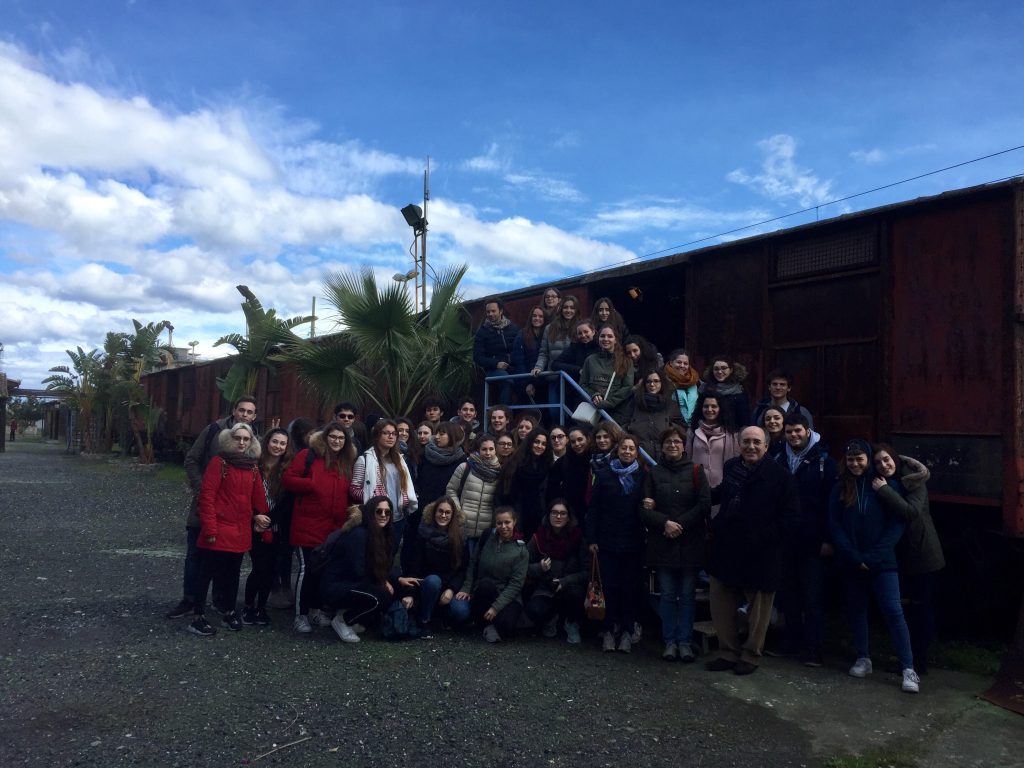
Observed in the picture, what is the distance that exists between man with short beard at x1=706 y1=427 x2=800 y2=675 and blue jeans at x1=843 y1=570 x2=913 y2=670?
0.46 m

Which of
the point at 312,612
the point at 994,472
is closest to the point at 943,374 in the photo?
the point at 994,472

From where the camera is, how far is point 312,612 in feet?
19.4

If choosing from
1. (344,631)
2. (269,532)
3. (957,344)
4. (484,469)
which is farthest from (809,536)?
(269,532)

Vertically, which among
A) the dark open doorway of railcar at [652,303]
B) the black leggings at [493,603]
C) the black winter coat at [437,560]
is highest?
the dark open doorway of railcar at [652,303]

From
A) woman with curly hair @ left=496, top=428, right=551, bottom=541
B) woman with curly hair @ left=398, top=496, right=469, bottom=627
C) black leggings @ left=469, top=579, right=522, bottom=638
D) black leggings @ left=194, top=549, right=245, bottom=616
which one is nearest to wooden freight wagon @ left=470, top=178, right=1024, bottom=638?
woman with curly hair @ left=496, top=428, right=551, bottom=541

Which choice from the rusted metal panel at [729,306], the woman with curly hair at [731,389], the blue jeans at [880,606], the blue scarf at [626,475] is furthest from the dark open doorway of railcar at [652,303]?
the blue jeans at [880,606]

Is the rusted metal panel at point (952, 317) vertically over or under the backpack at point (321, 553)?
over

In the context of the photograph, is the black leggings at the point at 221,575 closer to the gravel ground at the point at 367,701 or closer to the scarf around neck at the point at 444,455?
the gravel ground at the point at 367,701

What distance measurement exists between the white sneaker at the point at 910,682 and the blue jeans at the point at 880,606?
0.05 m

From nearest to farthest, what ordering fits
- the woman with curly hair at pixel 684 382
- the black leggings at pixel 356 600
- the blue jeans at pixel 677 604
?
the blue jeans at pixel 677 604 < the black leggings at pixel 356 600 < the woman with curly hair at pixel 684 382

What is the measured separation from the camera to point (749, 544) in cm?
507

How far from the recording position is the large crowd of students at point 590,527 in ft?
16.7

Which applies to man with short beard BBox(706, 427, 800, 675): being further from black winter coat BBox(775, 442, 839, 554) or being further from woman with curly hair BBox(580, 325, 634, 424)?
woman with curly hair BBox(580, 325, 634, 424)

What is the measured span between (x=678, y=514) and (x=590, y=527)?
0.63m
